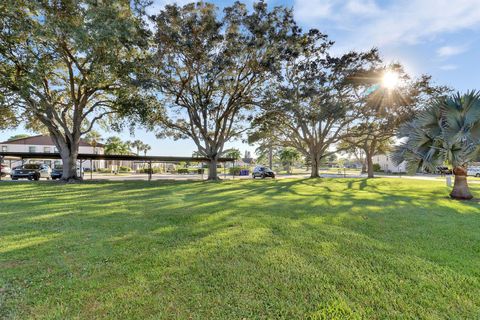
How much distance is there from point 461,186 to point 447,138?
269 cm

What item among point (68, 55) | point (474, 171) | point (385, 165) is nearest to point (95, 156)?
point (68, 55)

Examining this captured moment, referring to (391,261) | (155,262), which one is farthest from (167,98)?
(391,261)

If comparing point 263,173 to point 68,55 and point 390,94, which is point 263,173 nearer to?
point 390,94

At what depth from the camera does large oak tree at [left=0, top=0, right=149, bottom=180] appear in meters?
11.4

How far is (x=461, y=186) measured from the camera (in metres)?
10.3

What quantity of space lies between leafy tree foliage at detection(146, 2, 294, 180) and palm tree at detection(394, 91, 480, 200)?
32.2 feet

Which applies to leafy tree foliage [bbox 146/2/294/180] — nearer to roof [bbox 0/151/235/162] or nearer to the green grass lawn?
roof [bbox 0/151/235/162]

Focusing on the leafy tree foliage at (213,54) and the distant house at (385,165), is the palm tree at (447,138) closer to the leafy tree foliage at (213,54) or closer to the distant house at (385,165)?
the leafy tree foliage at (213,54)

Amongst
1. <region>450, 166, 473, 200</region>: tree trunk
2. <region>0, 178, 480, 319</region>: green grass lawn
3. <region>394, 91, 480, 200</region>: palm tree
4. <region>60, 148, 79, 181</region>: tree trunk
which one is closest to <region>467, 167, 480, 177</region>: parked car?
<region>450, 166, 473, 200</region>: tree trunk

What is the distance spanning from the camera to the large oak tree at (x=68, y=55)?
11.4 m

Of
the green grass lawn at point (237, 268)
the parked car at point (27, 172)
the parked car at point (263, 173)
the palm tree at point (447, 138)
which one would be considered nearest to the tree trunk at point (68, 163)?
the parked car at point (27, 172)

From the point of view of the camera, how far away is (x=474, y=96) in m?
9.29

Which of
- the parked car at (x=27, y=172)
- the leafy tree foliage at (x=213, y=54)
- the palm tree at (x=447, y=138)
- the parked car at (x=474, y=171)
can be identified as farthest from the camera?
the parked car at (x=474, y=171)

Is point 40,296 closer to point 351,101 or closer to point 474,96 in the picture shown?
point 474,96
